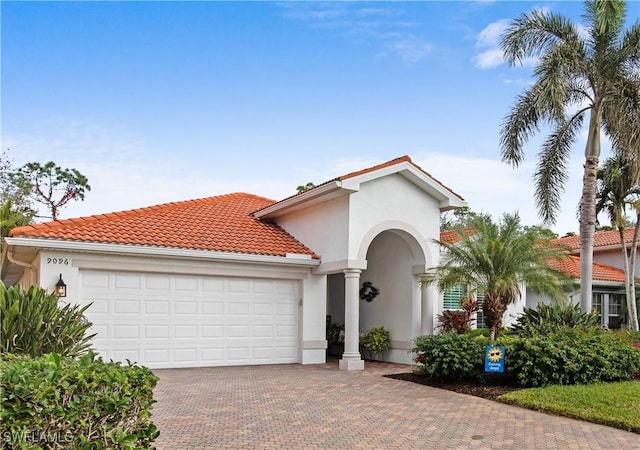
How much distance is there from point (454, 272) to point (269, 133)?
24.5 ft

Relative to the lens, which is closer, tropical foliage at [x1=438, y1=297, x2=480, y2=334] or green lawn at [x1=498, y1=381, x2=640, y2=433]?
green lawn at [x1=498, y1=381, x2=640, y2=433]

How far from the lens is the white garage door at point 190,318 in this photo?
1433 centimetres

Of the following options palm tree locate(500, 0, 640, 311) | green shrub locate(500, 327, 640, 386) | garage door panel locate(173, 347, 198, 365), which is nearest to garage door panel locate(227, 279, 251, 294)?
garage door panel locate(173, 347, 198, 365)

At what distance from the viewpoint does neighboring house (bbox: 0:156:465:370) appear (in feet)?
46.8

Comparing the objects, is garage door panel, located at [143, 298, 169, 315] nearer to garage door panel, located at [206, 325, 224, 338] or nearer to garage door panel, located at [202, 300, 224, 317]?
garage door panel, located at [202, 300, 224, 317]

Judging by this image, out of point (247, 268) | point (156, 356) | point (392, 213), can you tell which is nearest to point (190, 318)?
point (156, 356)

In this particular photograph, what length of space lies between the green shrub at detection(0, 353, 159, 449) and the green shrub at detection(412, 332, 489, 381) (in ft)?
28.5

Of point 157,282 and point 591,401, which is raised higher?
point 157,282

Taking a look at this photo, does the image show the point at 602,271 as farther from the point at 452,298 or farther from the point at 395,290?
the point at 395,290

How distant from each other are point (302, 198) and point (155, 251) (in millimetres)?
4564

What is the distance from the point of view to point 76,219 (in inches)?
604

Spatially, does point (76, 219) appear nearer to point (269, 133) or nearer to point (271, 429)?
point (269, 133)

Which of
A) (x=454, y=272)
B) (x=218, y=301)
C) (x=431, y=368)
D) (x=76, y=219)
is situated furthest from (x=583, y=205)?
(x=76, y=219)

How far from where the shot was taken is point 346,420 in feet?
30.3
